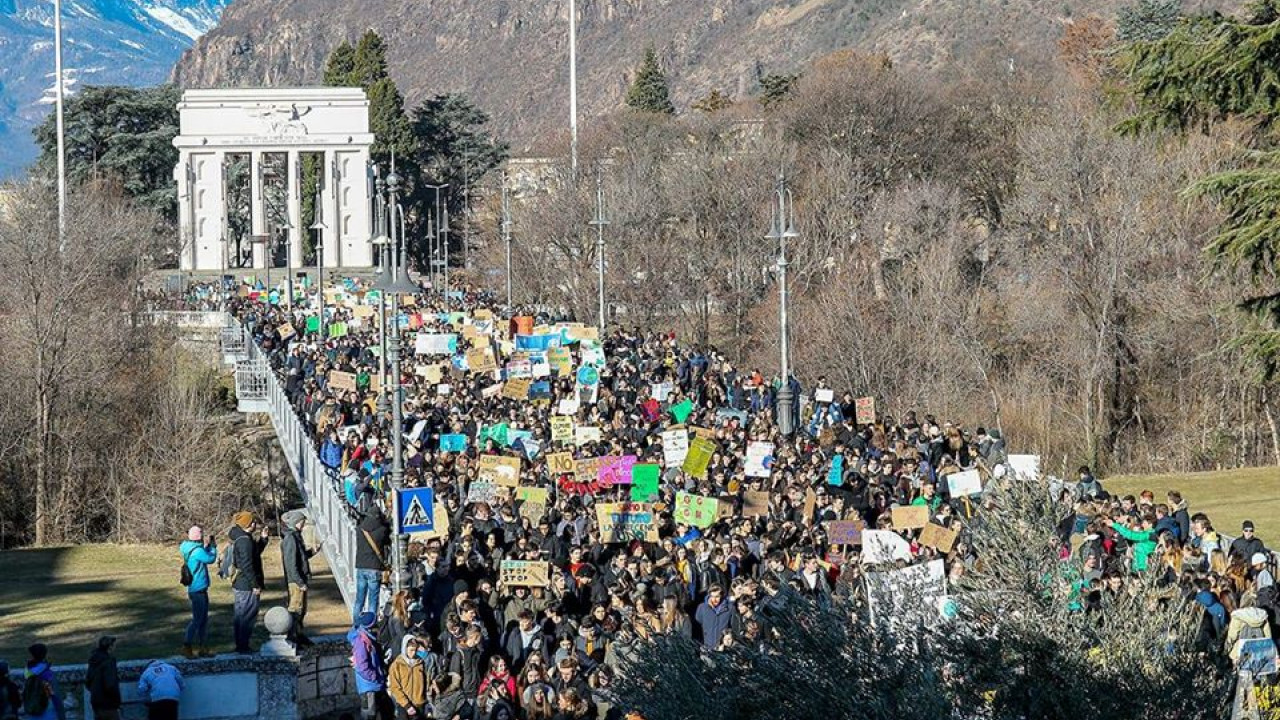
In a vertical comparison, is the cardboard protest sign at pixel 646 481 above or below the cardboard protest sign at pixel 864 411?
below

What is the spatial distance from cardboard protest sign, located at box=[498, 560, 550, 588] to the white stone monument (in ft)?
269

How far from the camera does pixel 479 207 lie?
354 feet

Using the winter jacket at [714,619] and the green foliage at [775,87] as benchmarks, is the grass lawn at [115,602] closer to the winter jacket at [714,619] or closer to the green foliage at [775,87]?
the winter jacket at [714,619]

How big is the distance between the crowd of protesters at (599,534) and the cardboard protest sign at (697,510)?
6 centimetres

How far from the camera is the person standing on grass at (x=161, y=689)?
717 inches

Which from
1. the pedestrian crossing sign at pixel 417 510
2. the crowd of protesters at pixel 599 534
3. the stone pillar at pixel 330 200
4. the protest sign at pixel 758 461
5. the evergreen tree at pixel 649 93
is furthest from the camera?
the evergreen tree at pixel 649 93

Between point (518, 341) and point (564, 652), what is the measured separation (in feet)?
69.5

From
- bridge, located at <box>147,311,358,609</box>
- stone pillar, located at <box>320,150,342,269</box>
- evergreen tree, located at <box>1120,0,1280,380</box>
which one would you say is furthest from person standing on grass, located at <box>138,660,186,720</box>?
stone pillar, located at <box>320,150,342,269</box>

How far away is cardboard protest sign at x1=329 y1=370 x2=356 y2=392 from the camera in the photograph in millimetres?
34250

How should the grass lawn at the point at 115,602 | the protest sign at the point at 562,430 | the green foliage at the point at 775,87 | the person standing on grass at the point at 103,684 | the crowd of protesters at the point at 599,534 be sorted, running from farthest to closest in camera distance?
the green foliage at the point at 775,87 < the protest sign at the point at 562,430 < the grass lawn at the point at 115,602 < the person standing on grass at the point at 103,684 < the crowd of protesters at the point at 599,534

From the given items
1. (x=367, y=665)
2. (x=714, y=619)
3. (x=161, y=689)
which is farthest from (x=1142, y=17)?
(x=161, y=689)

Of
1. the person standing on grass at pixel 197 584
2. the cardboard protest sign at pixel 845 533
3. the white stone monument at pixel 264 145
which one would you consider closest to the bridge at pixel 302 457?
the person standing on grass at pixel 197 584

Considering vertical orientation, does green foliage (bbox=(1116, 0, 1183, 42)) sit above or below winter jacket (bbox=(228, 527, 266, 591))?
above

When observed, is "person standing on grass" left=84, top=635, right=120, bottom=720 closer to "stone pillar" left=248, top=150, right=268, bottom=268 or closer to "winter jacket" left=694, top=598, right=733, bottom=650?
"winter jacket" left=694, top=598, right=733, bottom=650
